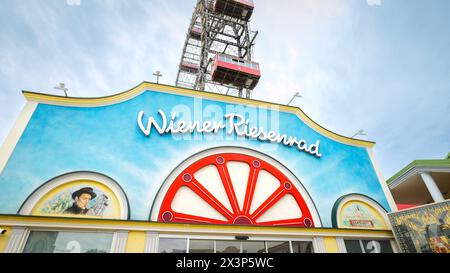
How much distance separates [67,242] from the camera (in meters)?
6.48

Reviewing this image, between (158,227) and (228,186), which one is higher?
(228,186)

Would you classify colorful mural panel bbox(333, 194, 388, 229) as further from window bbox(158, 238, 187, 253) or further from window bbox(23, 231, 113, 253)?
window bbox(23, 231, 113, 253)

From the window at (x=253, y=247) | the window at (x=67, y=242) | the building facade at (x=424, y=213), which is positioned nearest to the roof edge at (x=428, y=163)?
the building facade at (x=424, y=213)

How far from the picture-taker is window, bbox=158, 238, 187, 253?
7.14 metres

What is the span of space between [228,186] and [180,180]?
1918 mm

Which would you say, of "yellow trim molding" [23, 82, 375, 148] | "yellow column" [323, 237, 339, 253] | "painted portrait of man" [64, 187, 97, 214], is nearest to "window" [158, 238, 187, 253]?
"painted portrait of man" [64, 187, 97, 214]

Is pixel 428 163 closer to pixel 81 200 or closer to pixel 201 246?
pixel 201 246

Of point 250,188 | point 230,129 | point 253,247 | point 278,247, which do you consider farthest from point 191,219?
point 230,129

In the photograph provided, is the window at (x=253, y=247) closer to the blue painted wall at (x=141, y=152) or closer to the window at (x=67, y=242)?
the blue painted wall at (x=141, y=152)

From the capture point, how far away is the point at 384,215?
34.1ft

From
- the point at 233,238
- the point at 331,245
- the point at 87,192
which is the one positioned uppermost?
the point at 87,192

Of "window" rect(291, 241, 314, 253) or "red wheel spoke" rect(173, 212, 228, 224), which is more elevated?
"red wheel spoke" rect(173, 212, 228, 224)

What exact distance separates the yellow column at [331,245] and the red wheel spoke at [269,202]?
7.56 feet
